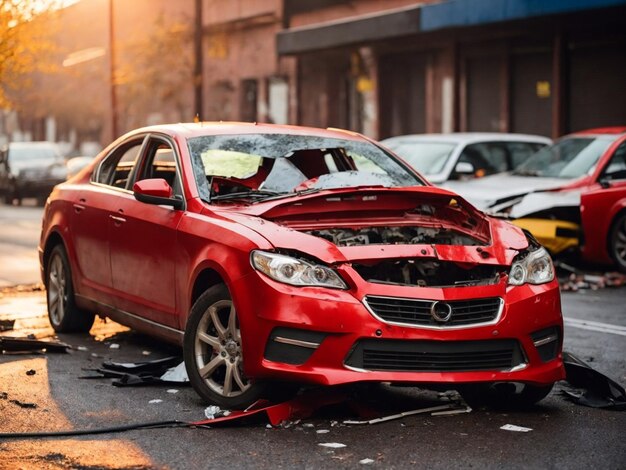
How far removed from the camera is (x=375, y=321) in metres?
6.21

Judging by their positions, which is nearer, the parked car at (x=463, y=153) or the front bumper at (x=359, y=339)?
the front bumper at (x=359, y=339)

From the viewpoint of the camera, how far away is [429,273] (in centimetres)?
680

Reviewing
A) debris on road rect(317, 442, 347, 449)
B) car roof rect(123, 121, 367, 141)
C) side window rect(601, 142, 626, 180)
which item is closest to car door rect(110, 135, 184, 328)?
car roof rect(123, 121, 367, 141)

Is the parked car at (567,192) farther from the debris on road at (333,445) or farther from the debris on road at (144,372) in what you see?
the debris on road at (333,445)

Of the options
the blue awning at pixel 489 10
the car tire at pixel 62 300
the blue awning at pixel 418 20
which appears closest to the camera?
the car tire at pixel 62 300

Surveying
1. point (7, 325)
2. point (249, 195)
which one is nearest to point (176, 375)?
point (249, 195)

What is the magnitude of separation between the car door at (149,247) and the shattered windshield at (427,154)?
8.63m

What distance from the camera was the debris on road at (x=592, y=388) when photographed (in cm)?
693

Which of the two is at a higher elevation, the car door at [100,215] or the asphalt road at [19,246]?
the car door at [100,215]

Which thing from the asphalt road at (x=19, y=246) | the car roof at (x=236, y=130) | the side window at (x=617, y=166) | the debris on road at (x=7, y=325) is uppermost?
the car roof at (x=236, y=130)

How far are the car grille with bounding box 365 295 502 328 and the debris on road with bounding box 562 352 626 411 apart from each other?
96 cm

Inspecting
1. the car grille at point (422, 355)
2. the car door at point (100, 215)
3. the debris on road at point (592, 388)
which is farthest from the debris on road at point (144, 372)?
the debris on road at point (592, 388)

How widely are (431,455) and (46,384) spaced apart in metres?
2.75

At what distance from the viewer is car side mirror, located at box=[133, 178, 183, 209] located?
7555mm
